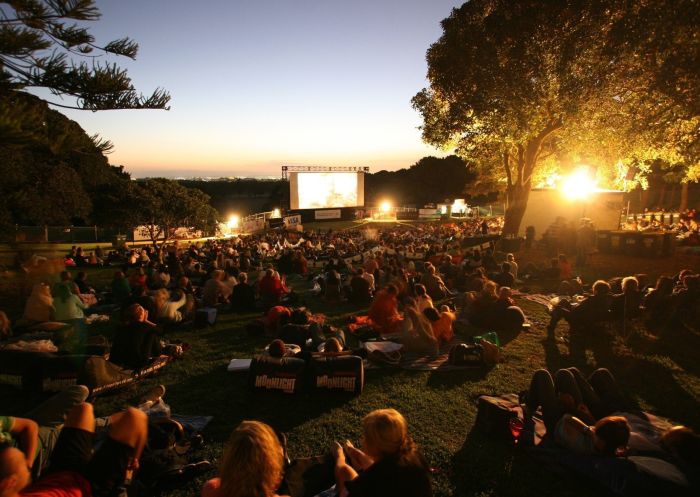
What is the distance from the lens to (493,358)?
619cm

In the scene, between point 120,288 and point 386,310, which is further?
point 120,288

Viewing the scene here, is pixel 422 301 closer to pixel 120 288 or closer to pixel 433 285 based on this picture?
pixel 433 285

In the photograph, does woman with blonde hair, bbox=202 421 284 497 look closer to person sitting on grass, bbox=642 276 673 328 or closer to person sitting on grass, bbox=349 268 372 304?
person sitting on grass, bbox=349 268 372 304

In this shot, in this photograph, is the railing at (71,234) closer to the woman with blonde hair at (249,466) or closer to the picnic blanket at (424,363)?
the picnic blanket at (424,363)

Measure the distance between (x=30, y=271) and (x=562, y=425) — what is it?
562 inches

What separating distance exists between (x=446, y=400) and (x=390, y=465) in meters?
2.91

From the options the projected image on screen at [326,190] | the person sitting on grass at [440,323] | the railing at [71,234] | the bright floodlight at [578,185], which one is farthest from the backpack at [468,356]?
the projected image on screen at [326,190]

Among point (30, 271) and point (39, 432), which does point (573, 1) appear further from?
point (30, 271)

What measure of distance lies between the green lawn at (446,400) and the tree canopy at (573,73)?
31.8ft

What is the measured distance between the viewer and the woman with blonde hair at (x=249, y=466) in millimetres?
2182

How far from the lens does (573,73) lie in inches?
547

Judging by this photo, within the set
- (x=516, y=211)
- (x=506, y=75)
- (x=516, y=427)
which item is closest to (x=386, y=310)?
(x=516, y=427)

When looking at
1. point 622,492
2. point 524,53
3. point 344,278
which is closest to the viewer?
point 622,492

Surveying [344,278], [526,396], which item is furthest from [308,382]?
[344,278]
